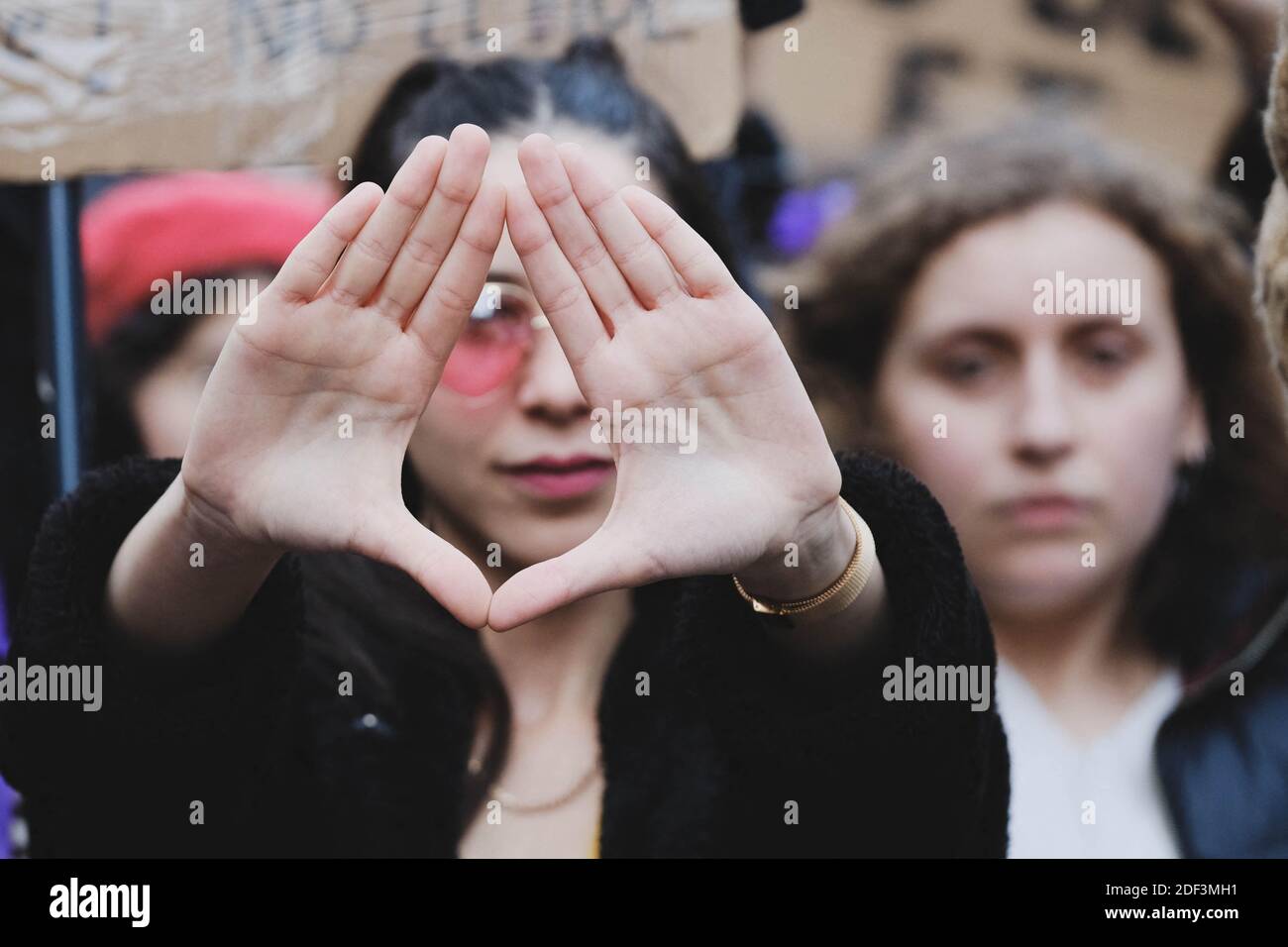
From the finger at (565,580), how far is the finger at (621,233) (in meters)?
0.31

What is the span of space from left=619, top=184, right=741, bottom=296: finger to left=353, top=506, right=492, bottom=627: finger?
42cm

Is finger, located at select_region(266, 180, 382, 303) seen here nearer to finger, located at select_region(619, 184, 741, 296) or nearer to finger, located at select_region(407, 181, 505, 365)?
finger, located at select_region(407, 181, 505, 365)

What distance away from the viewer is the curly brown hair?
8.38 ft

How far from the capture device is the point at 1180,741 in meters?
2.58

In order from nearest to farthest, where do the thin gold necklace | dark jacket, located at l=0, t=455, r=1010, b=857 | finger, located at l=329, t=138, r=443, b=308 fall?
finger, located at l=329, t=138, r=443, b=308, dark jacket, located at l=0, t=455, r=1010, b=857, the thin gold necklace

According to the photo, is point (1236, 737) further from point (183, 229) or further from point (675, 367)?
point (183, 229)

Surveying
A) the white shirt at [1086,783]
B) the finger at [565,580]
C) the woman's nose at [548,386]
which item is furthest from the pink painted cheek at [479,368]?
the white shirt at [1086,783]

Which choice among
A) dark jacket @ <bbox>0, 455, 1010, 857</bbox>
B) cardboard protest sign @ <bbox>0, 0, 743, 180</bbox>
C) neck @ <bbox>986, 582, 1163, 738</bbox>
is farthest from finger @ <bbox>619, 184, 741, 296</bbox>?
neck @ <bbox>986, 582, 1163, 738</bbox>

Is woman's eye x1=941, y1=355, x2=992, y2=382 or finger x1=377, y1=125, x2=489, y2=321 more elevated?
woman's eye x1=941, y1=355, x2=992, y2=382

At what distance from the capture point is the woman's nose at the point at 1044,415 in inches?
98.7

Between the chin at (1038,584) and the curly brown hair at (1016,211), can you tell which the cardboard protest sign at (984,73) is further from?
the chin at (1038,584)

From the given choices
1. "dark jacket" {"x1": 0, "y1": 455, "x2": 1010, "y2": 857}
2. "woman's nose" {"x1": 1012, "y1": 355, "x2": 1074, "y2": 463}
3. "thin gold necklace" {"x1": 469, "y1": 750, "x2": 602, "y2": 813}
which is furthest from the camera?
"woman's nose" {"x1": 1012, "y1": 355, "x2": 1074, "y2": 463}

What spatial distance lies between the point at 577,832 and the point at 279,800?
2.21ft

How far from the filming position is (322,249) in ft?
4.58
